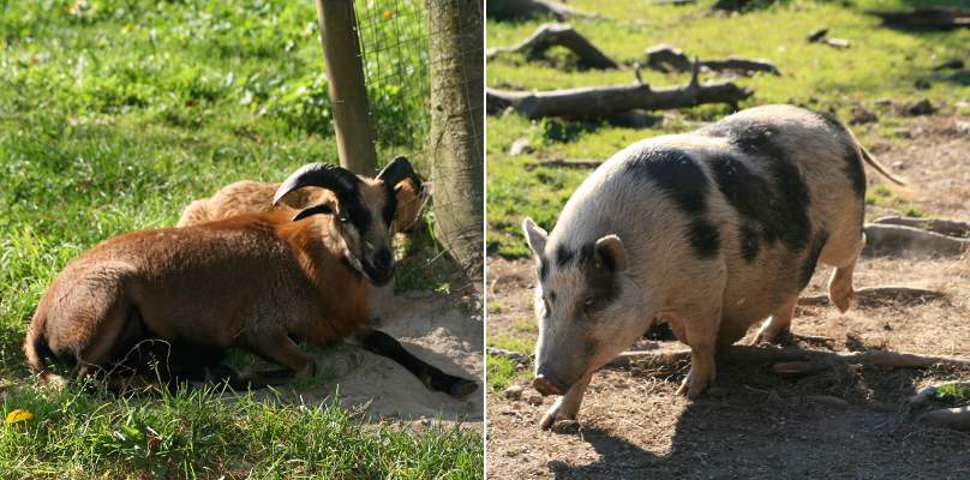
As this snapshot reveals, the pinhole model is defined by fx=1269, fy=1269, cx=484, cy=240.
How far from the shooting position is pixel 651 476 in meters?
4.62

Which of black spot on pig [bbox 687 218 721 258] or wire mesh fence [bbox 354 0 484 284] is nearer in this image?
black spot on pig [bbox 687 218 721 258]

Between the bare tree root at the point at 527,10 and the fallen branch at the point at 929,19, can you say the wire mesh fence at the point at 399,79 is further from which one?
the bare tree root at the point at 527,10

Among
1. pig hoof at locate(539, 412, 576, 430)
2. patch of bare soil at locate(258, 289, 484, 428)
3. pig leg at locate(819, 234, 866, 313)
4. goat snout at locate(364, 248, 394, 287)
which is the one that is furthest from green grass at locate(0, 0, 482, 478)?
pig leg at locate(819, 234, 866, 313)

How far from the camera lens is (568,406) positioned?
5227mm

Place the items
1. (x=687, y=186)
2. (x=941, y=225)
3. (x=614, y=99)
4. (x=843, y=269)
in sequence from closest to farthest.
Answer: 1. (x=687, y=186)
2. (x=843, y=269)
3. (x=941, y=225)
4. (x=614, y=99)

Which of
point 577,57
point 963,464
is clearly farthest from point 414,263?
point 577,57

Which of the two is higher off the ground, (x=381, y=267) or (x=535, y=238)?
(x=535, y=238)

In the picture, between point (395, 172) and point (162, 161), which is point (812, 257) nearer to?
point (395, 172)

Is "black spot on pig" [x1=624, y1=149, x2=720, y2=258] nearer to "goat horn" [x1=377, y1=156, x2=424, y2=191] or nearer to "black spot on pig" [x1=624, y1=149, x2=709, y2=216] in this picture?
"black spot on pig" [x1=624, y1=149, x2=709, y2=216]

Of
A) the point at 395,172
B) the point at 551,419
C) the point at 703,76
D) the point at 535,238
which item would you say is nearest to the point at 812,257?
the point at 535,238

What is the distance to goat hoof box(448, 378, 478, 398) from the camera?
6289 millimetres

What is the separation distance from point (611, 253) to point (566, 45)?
8.08 m

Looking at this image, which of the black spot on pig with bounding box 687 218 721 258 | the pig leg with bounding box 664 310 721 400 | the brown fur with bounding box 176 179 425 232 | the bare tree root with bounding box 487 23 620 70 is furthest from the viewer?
the bare tree root with bounding box 487 23 620 70

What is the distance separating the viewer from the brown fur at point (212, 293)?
6254 mm
